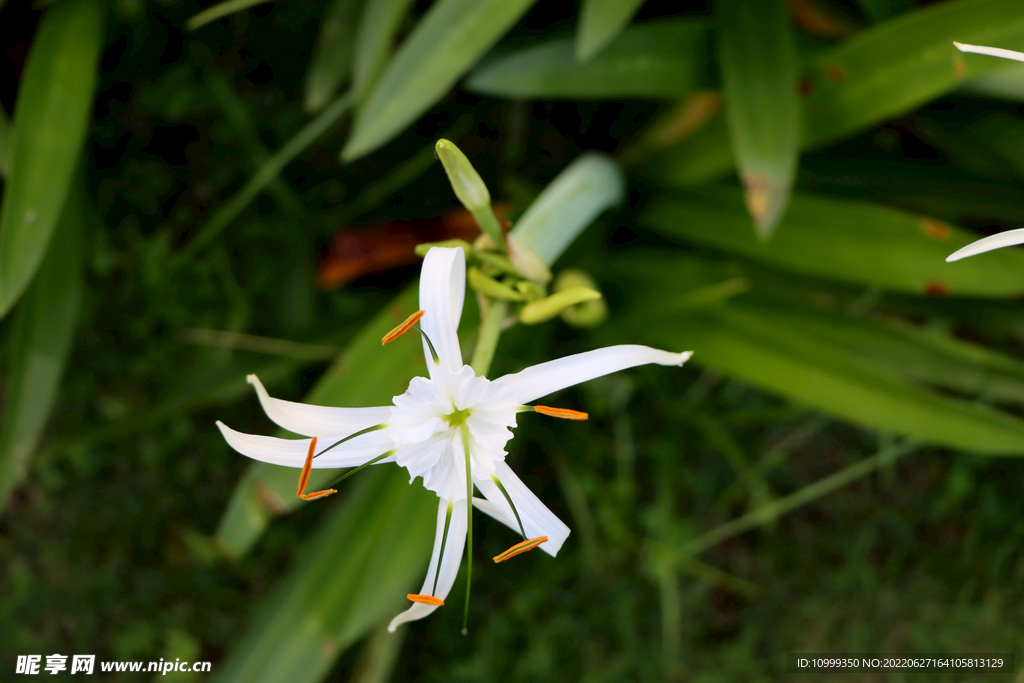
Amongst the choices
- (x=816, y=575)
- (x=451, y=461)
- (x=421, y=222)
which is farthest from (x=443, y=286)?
(x=816, y=575)

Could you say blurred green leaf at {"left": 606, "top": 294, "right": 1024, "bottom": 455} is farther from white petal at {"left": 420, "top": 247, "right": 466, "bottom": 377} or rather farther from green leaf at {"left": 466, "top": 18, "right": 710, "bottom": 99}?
white petal at {"left": 420, "top": 247, "right": 466, "bottom": 377}

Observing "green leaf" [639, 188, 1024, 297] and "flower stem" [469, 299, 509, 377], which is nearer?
"flower stem" [469, 299, 509, 377]

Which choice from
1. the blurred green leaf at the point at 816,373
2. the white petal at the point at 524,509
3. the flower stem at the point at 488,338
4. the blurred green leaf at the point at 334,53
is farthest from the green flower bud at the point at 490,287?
the blurred green leaf at the point at 334,53

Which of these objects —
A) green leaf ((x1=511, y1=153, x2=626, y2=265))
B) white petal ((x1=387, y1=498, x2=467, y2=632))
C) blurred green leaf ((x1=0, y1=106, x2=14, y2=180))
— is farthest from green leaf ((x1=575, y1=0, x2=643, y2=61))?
blurred green leaf ((x1=0, y1=106, x2=14, y2=180))

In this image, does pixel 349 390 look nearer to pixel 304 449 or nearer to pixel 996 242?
pixel 304 449

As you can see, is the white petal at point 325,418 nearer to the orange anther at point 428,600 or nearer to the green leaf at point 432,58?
the orange anther at point 428,600

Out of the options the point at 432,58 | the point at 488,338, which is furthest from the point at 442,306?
the point at 432,58
